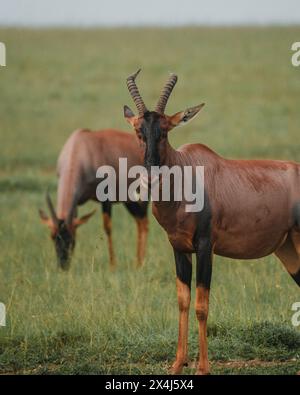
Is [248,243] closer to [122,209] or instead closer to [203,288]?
[203,288]

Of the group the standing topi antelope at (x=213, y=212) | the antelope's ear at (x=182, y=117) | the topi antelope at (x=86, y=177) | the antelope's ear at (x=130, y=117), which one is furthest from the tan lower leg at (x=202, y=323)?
the topi antelope at (x=86, y=177)

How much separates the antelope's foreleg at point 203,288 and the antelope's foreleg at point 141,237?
5.53m

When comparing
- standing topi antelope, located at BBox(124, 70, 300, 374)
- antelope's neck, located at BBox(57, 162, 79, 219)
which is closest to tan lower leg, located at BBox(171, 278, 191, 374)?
standing topi antelope, located at BBox(124, 70, 300, 374)

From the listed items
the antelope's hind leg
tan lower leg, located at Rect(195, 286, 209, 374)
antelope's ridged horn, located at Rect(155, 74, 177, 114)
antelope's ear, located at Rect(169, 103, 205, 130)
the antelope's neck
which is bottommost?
tan lower leg, located at Rect(195, 286, 209, 374)

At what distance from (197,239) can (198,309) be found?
518mm

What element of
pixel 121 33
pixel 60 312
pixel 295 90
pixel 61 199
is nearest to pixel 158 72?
pixel 295 90

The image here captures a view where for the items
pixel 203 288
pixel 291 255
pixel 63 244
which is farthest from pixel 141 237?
pixel 203 288

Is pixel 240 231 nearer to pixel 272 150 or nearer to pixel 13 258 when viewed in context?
pixel 13 258

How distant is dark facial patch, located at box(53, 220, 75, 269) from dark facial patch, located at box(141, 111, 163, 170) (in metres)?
5.32

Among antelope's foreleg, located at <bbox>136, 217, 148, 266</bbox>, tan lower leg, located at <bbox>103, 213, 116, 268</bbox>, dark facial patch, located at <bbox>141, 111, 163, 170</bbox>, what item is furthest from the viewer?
antelope's foreleg, located at <bbox>136, 217, 148, 266</bbox>

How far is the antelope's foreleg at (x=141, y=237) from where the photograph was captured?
1252cm

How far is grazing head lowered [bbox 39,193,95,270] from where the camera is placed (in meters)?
11.8

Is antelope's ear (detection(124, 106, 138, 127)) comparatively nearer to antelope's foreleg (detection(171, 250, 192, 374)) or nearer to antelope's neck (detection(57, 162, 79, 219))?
antelope's foreleg (detection(171, 250, 192, 374))

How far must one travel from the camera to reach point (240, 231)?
684 cm
